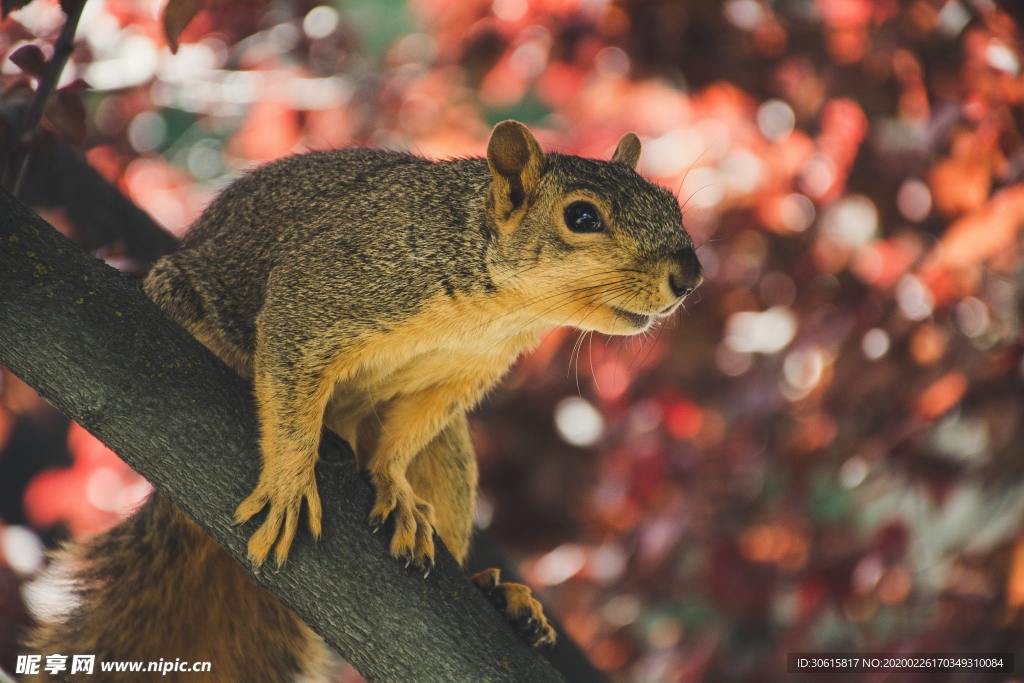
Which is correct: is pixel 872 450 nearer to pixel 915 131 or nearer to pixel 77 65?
pixel 915 131

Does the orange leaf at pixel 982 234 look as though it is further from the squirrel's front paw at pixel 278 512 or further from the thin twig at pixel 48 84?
the thin twig at pixel 48 84

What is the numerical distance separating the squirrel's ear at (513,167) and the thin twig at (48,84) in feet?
2.99

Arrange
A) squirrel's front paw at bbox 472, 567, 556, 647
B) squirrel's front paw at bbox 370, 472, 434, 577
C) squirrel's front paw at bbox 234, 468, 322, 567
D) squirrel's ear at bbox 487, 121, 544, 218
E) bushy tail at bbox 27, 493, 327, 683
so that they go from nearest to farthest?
1. squirrel's front paw at bbox 234, 468, 322, 567
2. squirrel's front paw at bbox 370, 472, 434, 577
3. squirrel's ear at bbox 487, 121, 544, 218
4. squirrel's front paw at bbox 472, 567, 556, 647
5. bushy tail at bbox 27, 493, 327, 683

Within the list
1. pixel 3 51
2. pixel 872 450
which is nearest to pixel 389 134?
pixel 3 51

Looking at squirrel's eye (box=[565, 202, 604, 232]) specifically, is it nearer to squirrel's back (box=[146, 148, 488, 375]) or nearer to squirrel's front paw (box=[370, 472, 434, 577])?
squirrel's back (box=[146, 148, 488, 375])

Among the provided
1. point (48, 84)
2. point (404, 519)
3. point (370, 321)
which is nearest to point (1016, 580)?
point (404, 519)

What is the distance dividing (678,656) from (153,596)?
1977 mm

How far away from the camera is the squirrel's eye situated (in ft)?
8.02

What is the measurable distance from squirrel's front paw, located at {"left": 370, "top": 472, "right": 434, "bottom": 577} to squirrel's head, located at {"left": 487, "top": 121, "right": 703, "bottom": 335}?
513 millimetres

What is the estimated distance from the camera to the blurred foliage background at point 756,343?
11.2 feet

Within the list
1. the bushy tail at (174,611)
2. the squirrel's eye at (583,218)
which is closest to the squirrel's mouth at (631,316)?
the squirrel's eye at (583,218)

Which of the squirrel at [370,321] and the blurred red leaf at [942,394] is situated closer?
the squirrel at [370,321]

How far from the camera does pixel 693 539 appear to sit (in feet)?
12.8

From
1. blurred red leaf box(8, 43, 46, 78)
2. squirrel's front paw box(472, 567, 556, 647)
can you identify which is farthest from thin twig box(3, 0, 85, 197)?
squirrel's front paw box(472, 567, 556, 647)
